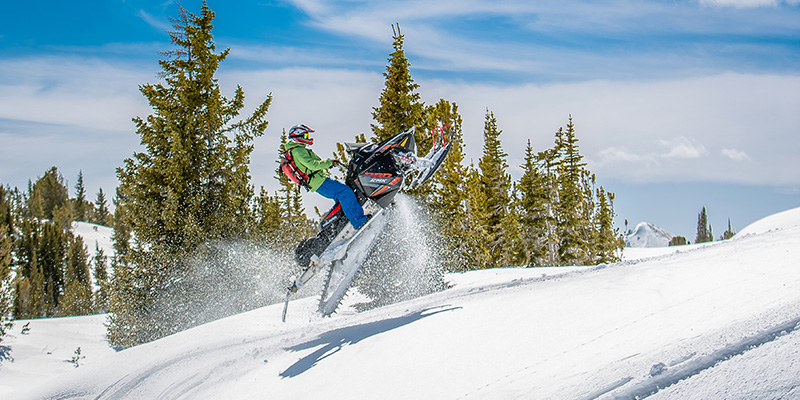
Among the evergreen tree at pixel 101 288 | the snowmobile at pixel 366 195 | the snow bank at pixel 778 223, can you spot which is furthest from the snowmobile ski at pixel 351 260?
the evergreen tree at pixel 101 288

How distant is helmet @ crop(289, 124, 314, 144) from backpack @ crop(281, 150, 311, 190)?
10.9 inches

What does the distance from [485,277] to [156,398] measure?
596 centimetres

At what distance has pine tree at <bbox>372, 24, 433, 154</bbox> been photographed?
59.0 feet

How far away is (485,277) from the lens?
977cm

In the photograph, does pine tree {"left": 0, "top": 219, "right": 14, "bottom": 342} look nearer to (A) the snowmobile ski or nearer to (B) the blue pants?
(A) the snowmobile ski

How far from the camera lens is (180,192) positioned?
67.0ft

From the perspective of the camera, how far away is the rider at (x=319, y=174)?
804cm

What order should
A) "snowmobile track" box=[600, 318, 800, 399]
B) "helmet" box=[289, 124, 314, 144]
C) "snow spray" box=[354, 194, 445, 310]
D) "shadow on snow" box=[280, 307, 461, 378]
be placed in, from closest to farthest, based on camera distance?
"snowmobile track" box=[600, 318, 800, 399], "shadow on snow" box=[280, 307, 461, 378], "helmet" box=[289, 124, 314, 144], "snow spray" box=[354, 194, 445, 310]

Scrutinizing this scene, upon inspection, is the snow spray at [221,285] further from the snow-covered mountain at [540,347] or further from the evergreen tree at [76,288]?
the evergreen tree at [76,288]

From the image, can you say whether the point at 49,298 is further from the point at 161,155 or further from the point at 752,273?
the point at 752,273

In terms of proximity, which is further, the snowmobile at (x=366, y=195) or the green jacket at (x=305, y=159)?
the snowmobile at (x=366, y=195)

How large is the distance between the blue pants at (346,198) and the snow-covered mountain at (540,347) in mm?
1613

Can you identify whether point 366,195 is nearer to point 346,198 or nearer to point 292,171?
point 346,198

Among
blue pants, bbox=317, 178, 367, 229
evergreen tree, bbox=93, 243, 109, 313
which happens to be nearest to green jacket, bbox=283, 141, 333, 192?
blue pants, bbox=317, 178, 367, 229
